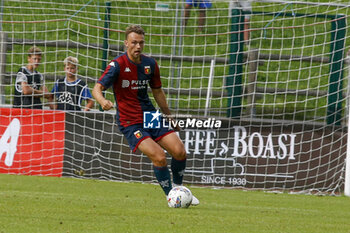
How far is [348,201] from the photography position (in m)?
9.37

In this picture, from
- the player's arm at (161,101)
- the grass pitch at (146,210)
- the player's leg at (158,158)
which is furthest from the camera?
the player's arm at (161,101)

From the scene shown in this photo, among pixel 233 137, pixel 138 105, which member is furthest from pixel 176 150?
pixel 233 137

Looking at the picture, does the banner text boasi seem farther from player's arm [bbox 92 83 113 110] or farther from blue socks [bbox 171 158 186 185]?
player's arm [bbox 92 83 113 110]

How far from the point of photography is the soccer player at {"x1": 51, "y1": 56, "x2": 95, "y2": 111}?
11656 mm

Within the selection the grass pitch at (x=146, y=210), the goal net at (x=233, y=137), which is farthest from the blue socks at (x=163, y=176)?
the goal net at (x=233, y=137)

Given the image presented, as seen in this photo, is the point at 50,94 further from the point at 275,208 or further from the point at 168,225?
the point at 168,225

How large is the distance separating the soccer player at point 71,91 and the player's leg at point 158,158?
4.09m

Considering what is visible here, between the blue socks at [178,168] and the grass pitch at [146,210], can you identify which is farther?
the blue socks at [178,168]

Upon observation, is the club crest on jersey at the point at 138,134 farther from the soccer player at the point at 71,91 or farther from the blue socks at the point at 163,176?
the soccer player at the point at 71,91

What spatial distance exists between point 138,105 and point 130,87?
0.76 feet

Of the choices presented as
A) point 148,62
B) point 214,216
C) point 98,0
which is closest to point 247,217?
point 214,216

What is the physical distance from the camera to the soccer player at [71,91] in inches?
459

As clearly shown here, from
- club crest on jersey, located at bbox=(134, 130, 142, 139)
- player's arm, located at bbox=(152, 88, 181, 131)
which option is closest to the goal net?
player's arm, located at bbox=(152, 88, 181, 131)

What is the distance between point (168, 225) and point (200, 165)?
17.9ft
